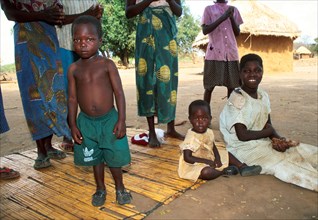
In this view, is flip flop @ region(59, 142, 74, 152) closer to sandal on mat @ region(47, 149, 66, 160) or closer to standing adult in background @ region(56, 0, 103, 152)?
sandal on mat @ region(47, 149, 66, 160)

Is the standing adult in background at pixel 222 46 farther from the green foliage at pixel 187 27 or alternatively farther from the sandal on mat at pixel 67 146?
the green foliage at pixel 187 27

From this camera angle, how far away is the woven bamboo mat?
1.91 m

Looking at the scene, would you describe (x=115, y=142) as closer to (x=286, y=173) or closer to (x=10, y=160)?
(x=286, y=173)

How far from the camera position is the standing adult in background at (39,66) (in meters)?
2.49

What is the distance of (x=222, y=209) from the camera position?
1.91 m

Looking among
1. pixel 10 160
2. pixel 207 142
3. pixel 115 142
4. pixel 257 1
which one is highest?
pixel 257 1

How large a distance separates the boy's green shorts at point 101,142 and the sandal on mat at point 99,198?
0.77 ft

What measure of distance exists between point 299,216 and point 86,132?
58.0 inches

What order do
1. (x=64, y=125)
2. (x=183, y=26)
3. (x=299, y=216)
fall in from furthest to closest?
(x=183, y=26) → (x=64, y=125) → (x=299, y=216)

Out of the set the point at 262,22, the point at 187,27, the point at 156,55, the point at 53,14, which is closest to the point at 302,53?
the point at 187,27

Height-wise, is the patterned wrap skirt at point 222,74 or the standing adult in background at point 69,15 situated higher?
the standing adult in background at point 69,15

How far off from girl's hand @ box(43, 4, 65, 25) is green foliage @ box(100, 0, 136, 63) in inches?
757

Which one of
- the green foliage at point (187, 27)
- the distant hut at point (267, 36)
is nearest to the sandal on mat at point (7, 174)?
the distant hut at point (267, 36)

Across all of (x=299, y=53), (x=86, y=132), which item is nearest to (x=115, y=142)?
(x=86, y=132)
